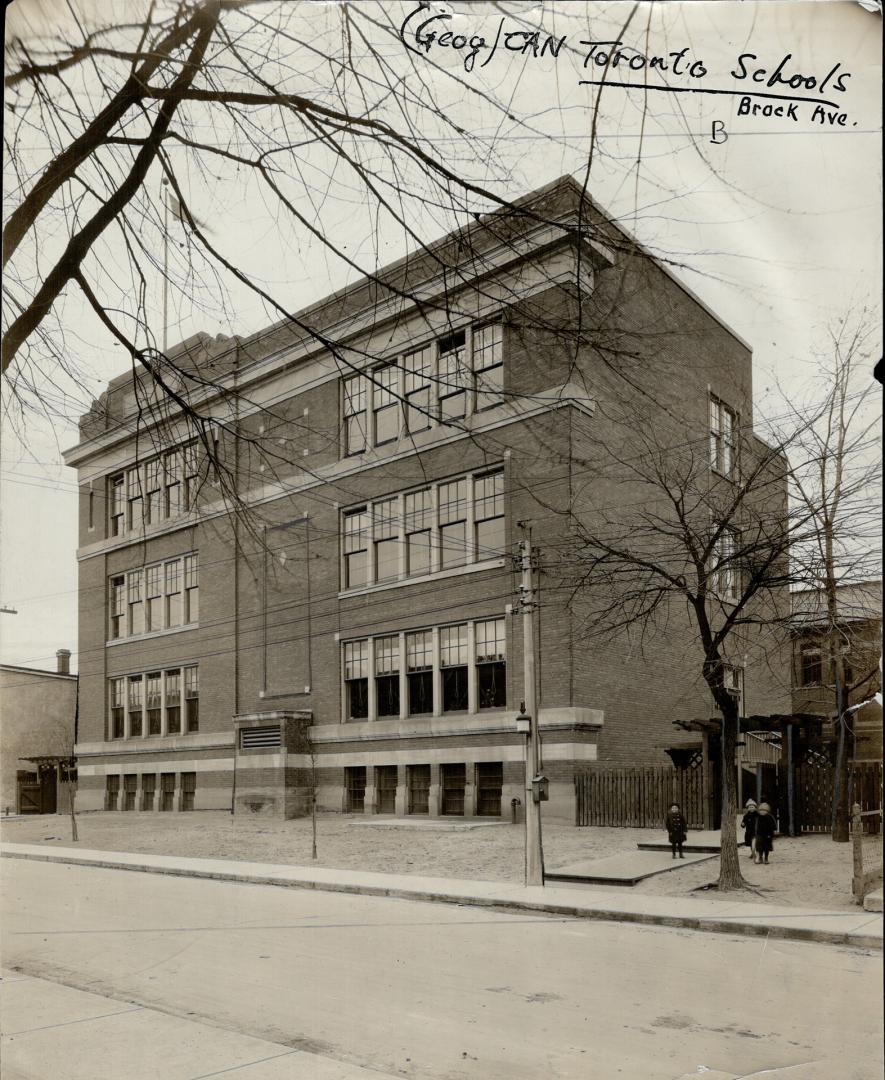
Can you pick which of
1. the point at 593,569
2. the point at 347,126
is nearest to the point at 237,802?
the point at 593,569

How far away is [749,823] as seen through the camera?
14.2 ft

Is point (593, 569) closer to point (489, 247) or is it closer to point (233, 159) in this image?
point (489, 247)

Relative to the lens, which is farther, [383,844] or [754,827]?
[383,844]

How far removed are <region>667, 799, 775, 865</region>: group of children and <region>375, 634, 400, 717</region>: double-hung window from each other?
1.53 meters

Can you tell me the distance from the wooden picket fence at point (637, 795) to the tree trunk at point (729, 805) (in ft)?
0.40

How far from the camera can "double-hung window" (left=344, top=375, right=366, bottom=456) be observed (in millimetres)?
5109

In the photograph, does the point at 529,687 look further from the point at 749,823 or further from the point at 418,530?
the point at 749,823

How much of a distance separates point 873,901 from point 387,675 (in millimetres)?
2635

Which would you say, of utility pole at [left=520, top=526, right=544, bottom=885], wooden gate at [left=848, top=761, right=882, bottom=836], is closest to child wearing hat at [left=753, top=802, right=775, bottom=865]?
wooden gate at [left=848, top=761, right=882, bottom=836]

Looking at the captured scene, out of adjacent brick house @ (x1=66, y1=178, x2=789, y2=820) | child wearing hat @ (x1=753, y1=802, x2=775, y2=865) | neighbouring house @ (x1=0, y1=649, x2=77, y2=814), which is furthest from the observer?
neighbouring house @ (x1=0, y1=649, x2=77, y2=814)

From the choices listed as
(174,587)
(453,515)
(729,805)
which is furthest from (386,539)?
(729,805)

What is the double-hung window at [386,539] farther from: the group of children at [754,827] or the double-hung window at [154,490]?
the group of children at [754,827]

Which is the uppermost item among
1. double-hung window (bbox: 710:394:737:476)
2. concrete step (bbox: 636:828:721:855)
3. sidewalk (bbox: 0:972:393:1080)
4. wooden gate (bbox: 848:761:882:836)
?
double-hung window (bbox: 710:394:737:476)

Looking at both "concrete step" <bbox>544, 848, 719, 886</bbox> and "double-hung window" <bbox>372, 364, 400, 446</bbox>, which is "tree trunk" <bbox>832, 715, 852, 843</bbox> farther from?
"double-hung window" <bbox>372, 364, 400, 446</bbox>
